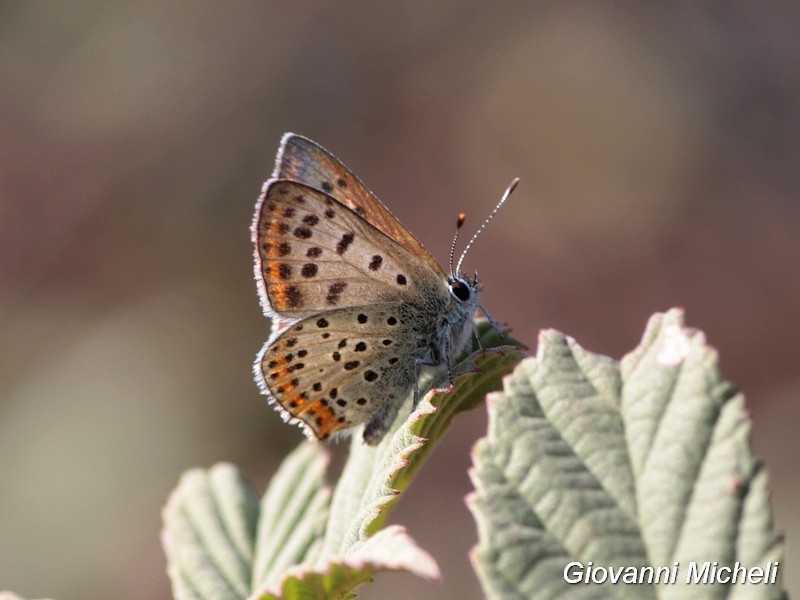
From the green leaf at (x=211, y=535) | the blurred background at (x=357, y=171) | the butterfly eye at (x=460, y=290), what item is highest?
the blurred background at (x=357, y=171)

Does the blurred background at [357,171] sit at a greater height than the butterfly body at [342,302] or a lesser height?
greater

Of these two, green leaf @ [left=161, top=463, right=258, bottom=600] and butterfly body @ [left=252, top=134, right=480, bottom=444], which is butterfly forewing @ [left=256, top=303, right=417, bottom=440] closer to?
butterfly body @ [left=252, top=134, right=480, bottom=444]

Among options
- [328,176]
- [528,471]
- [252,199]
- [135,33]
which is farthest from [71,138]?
[528,471]

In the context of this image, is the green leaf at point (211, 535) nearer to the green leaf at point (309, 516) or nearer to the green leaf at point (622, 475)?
the green leaf at point (309, 516)

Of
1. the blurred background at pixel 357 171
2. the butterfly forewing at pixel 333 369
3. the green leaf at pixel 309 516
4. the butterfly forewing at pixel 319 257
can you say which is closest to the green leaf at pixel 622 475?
the green leaf at pixel 309 516

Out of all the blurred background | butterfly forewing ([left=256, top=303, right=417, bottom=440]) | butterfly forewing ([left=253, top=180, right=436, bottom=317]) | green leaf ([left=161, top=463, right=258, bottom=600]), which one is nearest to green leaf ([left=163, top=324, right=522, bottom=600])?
green leaf ([left=161, top=463, right=258, bottom=600])

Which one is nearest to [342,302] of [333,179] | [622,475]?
[333,179]

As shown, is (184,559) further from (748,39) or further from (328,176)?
(748,39)
